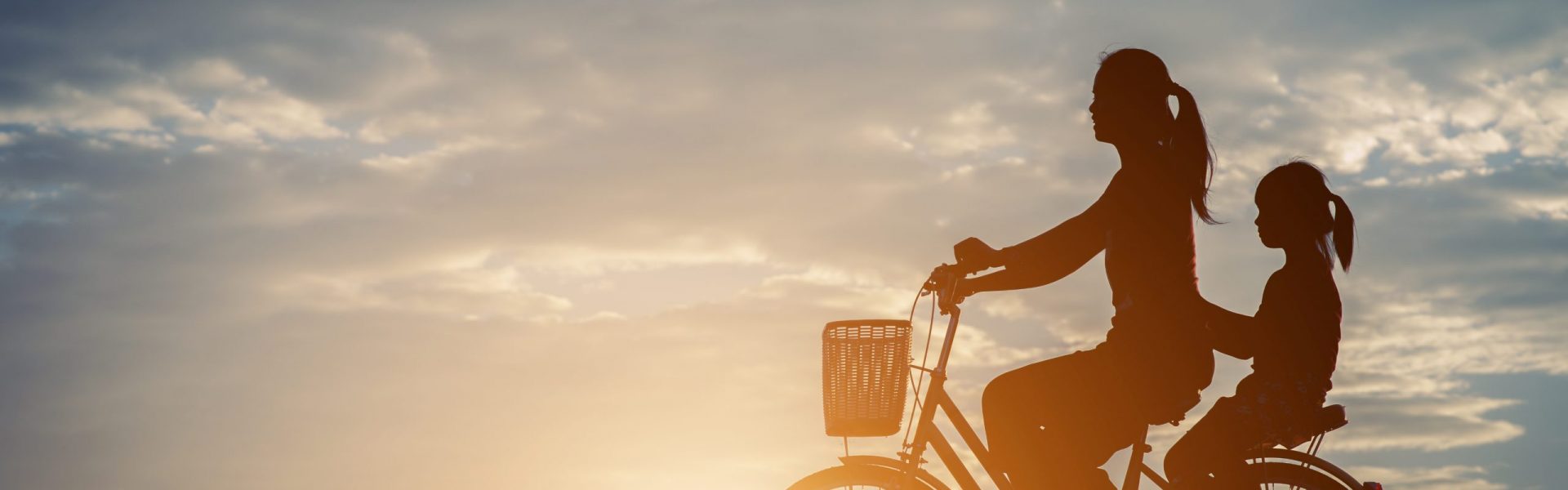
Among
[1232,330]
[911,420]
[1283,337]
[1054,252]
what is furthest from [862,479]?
[1283,337]

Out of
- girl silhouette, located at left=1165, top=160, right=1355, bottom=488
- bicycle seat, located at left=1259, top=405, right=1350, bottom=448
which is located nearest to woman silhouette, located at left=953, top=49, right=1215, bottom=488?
girl silhouette, located at left=1165, top=160, right=1355, bottom=488

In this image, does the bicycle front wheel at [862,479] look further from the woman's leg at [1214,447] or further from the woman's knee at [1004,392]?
the woman's leg at [1214,447]

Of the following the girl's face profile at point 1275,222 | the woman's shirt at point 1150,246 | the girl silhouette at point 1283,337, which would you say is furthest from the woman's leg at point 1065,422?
the girl's face profile at point 1275,222

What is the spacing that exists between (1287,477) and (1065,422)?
1.35m

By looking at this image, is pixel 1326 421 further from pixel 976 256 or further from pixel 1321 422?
pixel 976 256

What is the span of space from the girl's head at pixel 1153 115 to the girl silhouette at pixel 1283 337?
1.87 ft

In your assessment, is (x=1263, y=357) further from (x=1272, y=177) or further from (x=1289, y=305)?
(x=1272, y=177)

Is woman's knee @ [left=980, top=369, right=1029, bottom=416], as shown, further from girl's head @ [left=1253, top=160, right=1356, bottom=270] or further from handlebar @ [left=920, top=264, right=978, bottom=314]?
girl's head @ [left=1253, top=160, right=1356, bottom=270]

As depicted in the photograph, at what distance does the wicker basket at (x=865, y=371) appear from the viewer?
6.52m

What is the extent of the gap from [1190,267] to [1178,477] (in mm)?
1120

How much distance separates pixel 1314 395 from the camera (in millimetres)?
6574

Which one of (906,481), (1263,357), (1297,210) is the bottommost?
(906,481)

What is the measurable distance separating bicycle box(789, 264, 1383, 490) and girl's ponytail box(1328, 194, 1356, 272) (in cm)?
78

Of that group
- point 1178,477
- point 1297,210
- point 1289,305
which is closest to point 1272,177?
point 1297,210
